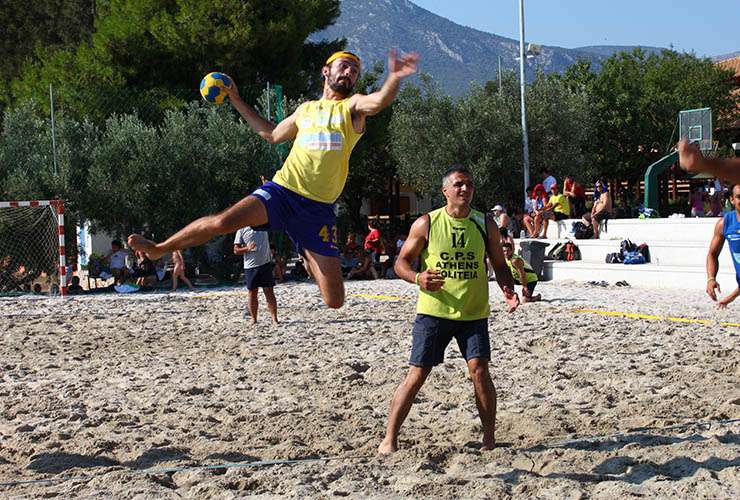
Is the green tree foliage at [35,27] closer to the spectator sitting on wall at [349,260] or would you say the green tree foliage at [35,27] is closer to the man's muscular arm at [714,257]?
the spectator sitting on wall at [349,260]

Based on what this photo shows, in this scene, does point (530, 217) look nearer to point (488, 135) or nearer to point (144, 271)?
point (488, 135)

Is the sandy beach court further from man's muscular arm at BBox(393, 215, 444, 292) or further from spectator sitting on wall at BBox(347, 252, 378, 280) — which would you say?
spectator sitting on wall at BBox(347, 252, 378, 280)

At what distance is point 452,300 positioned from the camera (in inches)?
215

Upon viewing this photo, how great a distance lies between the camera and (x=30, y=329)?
11602 mm

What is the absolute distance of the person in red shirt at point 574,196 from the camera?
852 inches

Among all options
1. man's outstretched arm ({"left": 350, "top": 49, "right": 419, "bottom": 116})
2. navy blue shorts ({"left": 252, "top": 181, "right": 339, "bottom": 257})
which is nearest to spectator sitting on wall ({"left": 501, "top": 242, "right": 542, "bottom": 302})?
navy blue shorts ({"left": 252, "top": 181, "right": 339, "bottom": 257})

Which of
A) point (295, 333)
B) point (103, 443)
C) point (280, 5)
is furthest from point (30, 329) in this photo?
point (280, 5)

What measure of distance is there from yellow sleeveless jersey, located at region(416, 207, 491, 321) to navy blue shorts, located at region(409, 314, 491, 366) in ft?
0.16

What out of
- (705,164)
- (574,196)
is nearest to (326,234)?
(705,164)

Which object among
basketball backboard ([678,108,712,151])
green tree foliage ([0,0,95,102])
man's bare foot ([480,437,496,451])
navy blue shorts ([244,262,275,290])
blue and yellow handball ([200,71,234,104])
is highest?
green tree foliage ([0,0,95,102])

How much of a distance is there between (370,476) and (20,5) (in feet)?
113

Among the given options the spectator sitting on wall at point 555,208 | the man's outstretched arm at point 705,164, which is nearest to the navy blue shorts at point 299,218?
the man's outstretched arm at point 705,164

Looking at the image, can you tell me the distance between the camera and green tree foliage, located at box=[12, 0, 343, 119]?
2370cm

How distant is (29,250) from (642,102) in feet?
91.9
